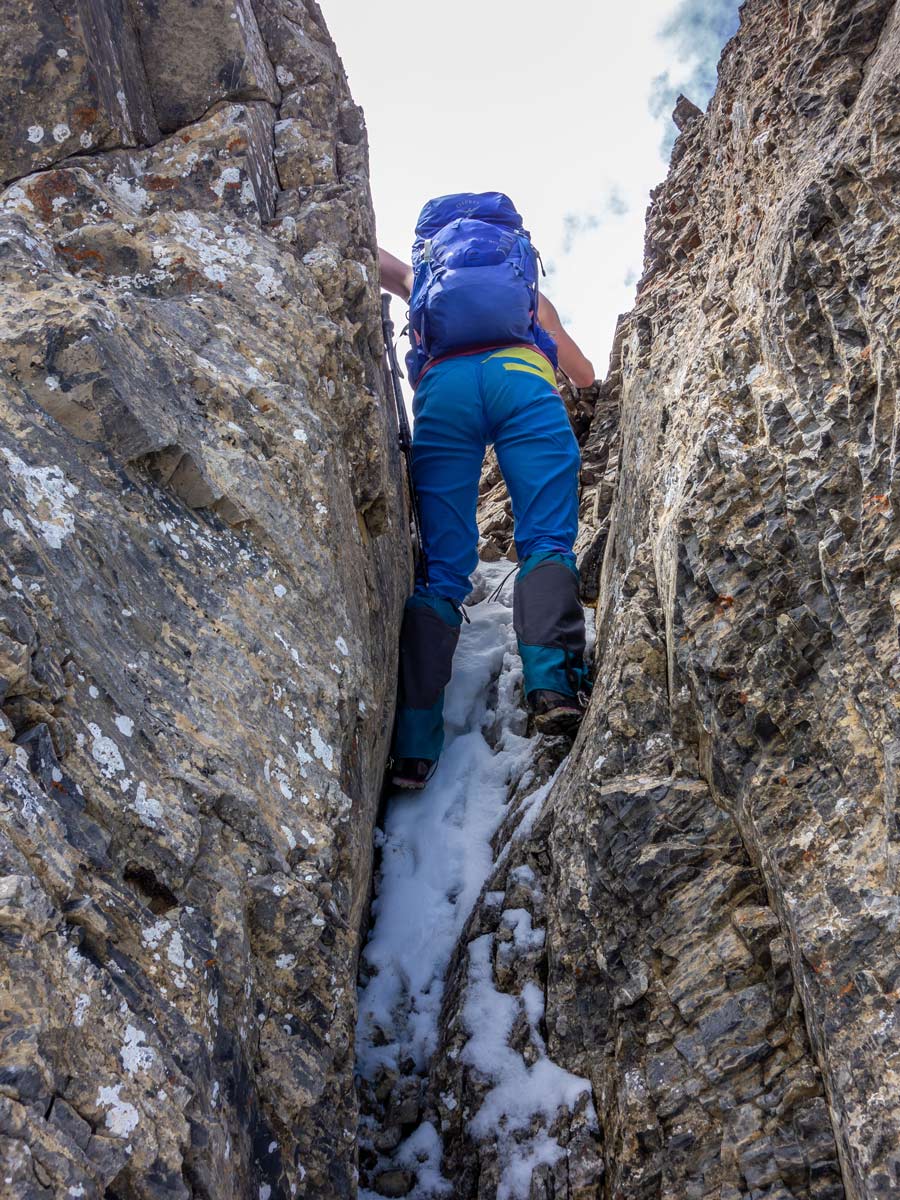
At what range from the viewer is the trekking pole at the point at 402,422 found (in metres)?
6.20

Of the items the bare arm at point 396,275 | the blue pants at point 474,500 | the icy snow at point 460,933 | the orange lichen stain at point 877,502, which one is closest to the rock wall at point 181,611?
the blue pants at point 474,500

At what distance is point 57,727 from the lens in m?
2.71

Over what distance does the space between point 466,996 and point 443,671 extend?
1.93 meters

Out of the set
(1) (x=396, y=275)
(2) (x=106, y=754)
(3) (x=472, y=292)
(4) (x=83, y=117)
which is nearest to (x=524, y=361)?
(3) (x=472, y=292)

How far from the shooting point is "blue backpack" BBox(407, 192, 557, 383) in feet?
20.2

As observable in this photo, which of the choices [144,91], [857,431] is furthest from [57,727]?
[144,91]

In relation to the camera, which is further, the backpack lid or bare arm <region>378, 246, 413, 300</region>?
bare arm <region>378, 246, 413, 300</region>

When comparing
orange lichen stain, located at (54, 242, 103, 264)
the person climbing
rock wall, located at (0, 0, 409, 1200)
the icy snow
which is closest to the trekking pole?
the person climbing

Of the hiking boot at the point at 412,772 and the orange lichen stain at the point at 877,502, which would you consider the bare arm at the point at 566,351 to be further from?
the orange lichen stain at the point at 877,502

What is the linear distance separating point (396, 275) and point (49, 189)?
352 cm

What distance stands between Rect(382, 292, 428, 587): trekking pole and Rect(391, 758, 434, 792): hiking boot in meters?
1.24

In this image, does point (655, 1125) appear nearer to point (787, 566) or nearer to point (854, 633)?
point (854, 633)

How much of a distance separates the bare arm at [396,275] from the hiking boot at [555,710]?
13.8 ft

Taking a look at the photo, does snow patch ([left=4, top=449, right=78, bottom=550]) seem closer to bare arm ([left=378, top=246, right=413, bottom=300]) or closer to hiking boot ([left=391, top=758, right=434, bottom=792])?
hiking boot ([left=391, top=758, right=434, bottom=792])
